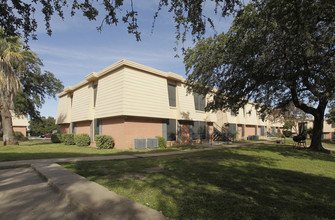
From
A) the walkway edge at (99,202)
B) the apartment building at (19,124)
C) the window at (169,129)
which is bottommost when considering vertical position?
the walkway edge at (99,202)

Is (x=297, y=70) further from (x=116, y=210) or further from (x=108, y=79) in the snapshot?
(x=108, y=79)

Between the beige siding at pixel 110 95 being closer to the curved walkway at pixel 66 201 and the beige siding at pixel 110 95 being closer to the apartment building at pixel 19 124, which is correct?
the curved walkway at pixel 66 201

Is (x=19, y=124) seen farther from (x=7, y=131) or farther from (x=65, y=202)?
(x=65, y=202)

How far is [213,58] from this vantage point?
505 inches

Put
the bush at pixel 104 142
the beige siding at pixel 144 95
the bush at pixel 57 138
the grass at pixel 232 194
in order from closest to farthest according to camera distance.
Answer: the grass at pixel 232 194, the beige siding at pixel 144 95, the bush at pixel 104 142, the bush at pixel 57 138

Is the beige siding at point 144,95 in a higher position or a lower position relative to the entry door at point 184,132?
higher

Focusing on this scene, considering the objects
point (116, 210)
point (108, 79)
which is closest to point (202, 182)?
point (116, 210)

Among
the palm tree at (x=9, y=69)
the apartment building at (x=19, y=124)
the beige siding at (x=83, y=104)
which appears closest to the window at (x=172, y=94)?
the beige siding at (x=83, y=104)

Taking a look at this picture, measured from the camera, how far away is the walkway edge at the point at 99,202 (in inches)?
122

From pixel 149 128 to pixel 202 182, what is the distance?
12560 millimetres

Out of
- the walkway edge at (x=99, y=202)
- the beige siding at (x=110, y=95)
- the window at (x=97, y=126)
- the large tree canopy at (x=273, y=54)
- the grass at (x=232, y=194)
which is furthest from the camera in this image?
the window at (x=97, y=126)

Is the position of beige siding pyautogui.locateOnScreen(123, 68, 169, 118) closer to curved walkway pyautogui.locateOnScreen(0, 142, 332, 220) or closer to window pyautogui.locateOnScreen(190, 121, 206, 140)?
window pyautogui.locateOnScreen(190, 121, 206, 140)

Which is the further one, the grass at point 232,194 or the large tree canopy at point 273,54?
the large tree canopy at point 273,54

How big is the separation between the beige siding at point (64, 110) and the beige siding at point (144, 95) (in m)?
15.0
